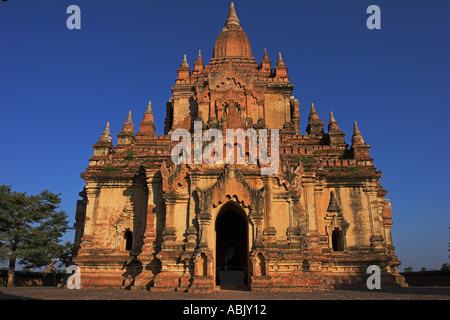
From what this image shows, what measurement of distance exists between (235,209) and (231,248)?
232 inches

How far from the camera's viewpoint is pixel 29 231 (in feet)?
100

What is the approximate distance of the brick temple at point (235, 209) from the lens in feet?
67.8

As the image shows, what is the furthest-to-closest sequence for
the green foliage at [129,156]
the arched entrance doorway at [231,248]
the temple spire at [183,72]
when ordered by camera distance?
1. the temple spire at [183,72]
2. the green foliage at [129,156]
3. the arched entrance doorway at [231,248]

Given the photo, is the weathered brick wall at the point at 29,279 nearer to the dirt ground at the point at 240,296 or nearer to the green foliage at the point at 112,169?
the green foliage at the point at 112,169

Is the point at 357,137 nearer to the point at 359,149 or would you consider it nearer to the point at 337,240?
the point at 359,149

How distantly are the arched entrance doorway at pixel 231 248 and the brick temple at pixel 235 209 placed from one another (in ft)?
0.25

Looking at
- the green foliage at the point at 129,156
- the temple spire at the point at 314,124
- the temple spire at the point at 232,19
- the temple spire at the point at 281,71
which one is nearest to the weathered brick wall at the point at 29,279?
the green foliage at the point at 129,156

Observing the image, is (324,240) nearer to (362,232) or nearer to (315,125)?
(362,232)

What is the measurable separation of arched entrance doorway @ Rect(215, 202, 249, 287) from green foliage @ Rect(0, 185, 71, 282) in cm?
1356

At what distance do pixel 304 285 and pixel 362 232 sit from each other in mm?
7078

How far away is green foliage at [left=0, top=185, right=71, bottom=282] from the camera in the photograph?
2948 centimetres


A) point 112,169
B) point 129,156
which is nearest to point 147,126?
point 129,156

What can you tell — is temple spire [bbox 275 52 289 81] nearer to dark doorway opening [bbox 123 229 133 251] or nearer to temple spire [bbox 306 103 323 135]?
temple spire [bbox 306 103 323 135]
